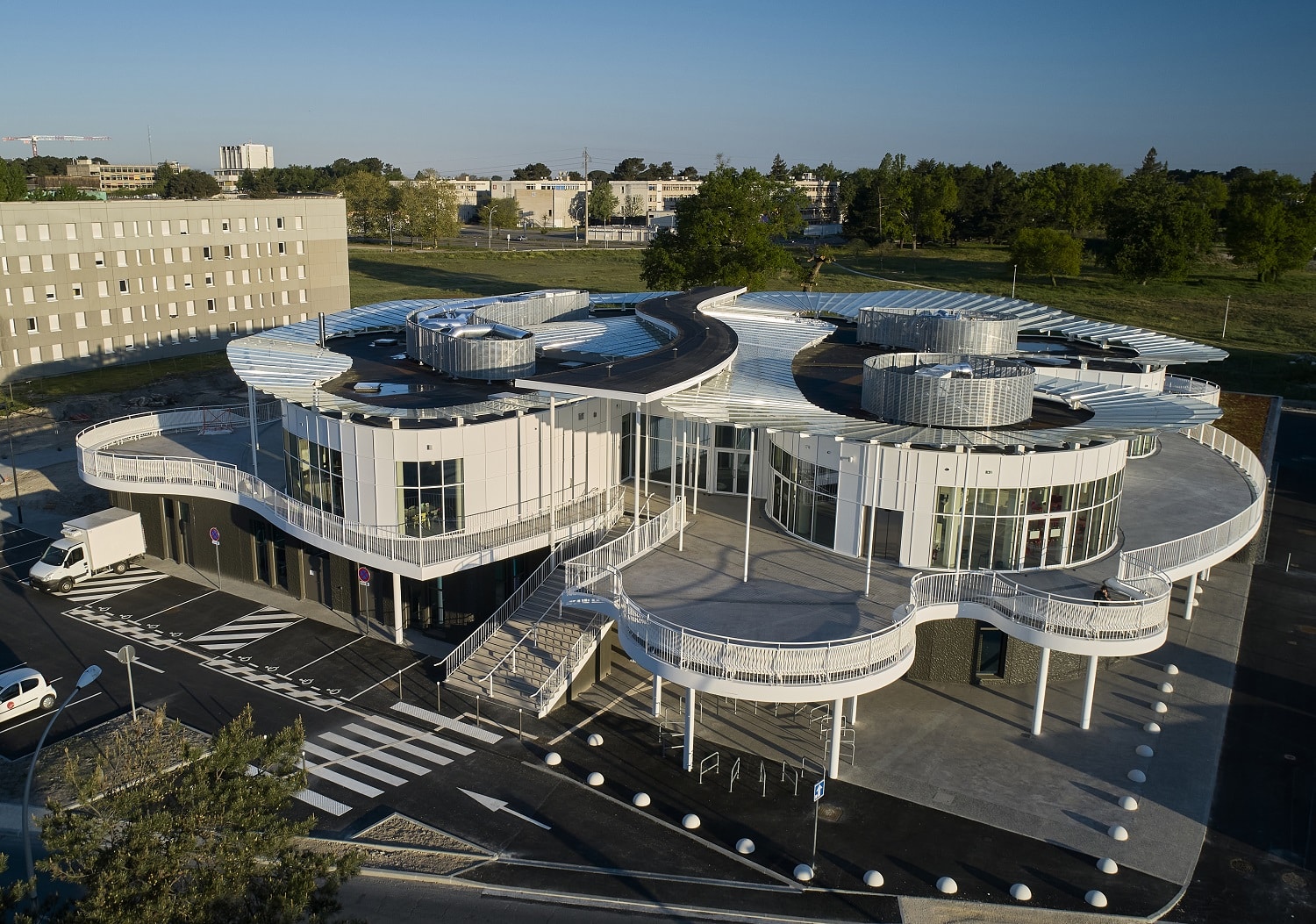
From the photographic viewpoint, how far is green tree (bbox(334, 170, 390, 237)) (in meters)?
154

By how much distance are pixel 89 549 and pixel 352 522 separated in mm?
10121

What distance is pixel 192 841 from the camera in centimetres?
1359

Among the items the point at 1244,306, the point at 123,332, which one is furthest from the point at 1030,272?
the point at 123,332

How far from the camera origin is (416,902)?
65.5 ft

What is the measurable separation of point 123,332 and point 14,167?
44.5 metres

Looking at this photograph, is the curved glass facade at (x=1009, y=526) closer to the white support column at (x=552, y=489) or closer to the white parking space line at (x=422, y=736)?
the white support column at (x=552, y=489)

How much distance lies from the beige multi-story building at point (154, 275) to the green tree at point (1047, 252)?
6469 centimetres

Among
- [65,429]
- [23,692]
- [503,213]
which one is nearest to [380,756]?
[23,692]

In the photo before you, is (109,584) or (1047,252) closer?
(109,584)

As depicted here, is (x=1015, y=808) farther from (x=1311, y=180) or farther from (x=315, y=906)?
(x=1311, y=180)

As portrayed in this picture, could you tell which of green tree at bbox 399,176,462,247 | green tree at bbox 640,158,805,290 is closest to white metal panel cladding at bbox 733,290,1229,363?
green tree at bbox 640,158,805,290

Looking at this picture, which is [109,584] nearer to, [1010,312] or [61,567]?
[61,567]

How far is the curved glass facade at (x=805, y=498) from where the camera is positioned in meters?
30.5

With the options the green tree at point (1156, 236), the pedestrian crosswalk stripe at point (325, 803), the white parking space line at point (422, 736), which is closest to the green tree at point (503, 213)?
the green tree at point (1156, 236)
